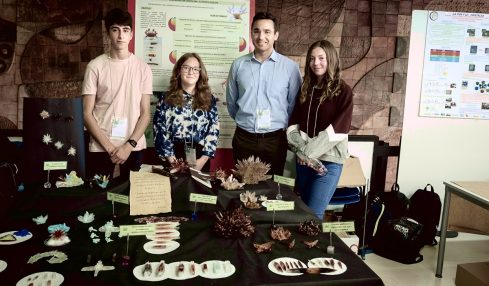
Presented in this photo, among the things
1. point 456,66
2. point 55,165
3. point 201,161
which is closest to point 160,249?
point 55,165

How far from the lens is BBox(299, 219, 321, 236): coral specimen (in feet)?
4.75

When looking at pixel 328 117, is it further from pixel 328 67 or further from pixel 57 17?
pixel 57 17

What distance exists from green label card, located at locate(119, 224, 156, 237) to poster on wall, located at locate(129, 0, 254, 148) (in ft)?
6.28

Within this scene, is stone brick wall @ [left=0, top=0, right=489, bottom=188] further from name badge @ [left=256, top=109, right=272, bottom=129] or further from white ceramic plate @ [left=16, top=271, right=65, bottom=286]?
white ceramic plate @ [left=16, top=271, right=65, bottom=286]

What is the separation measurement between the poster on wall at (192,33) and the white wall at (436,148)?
166 centimetres

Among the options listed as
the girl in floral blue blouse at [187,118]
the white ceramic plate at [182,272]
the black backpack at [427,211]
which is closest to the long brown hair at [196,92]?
the girl in floral blue blouse at [187,118]

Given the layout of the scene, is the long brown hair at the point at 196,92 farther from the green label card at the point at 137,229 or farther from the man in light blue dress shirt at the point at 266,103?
the green label card at the point at 137,229

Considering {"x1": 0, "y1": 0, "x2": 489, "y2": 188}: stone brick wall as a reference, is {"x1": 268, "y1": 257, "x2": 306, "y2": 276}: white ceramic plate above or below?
below

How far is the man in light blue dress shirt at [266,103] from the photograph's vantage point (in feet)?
8.51

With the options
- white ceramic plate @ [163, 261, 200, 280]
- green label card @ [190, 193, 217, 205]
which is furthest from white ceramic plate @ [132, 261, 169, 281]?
green label card @ [190, 193, 217, 205]

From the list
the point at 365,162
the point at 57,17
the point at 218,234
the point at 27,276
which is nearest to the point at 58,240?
the point at 27,276

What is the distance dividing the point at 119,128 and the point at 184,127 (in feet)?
1.31

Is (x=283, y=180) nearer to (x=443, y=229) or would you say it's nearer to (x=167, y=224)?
(x=167, y=224)

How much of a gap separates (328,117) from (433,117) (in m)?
1.89
